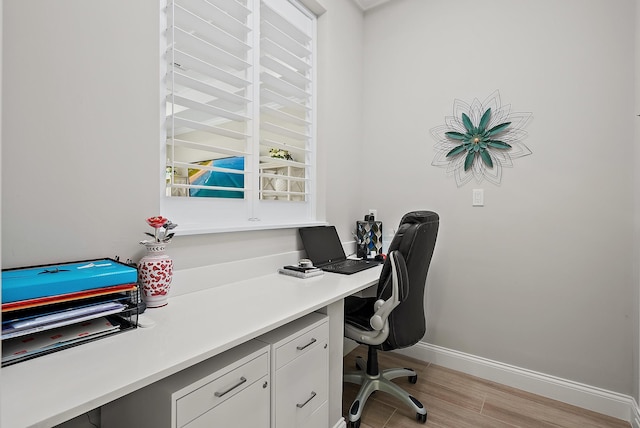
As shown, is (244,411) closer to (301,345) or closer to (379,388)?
(301,345)

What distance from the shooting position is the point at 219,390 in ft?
3.28

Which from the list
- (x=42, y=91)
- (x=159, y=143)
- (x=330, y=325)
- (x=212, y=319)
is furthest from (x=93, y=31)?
(x=330, y=325)

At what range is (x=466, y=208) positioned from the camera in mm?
2301

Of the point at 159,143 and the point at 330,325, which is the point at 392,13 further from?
the point at 330,325

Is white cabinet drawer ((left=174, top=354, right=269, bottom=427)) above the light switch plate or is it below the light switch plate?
below

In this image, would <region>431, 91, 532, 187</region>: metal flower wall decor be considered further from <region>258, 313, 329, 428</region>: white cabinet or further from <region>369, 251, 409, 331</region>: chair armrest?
<region>258, 313, 329, 428</region>: white cabinet

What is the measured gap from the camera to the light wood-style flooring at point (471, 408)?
1.78 m

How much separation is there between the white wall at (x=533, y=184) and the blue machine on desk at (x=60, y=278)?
201 centimetres

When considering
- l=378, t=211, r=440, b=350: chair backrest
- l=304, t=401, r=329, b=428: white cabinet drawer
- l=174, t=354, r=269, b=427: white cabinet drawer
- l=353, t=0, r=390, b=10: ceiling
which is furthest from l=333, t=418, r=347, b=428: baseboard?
l=353, t=0, r=390, b=10: ceiling

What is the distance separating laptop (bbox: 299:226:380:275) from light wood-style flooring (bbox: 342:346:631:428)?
77 centimetres

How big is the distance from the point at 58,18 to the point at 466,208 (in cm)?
234

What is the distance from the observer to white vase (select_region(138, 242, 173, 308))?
48.7 inches

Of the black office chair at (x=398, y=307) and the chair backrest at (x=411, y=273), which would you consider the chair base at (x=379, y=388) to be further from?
the chair backrest at (x=411, y=273)

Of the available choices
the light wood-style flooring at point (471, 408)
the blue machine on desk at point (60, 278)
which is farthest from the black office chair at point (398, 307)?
the blue machine on desk at point (60, 278)
